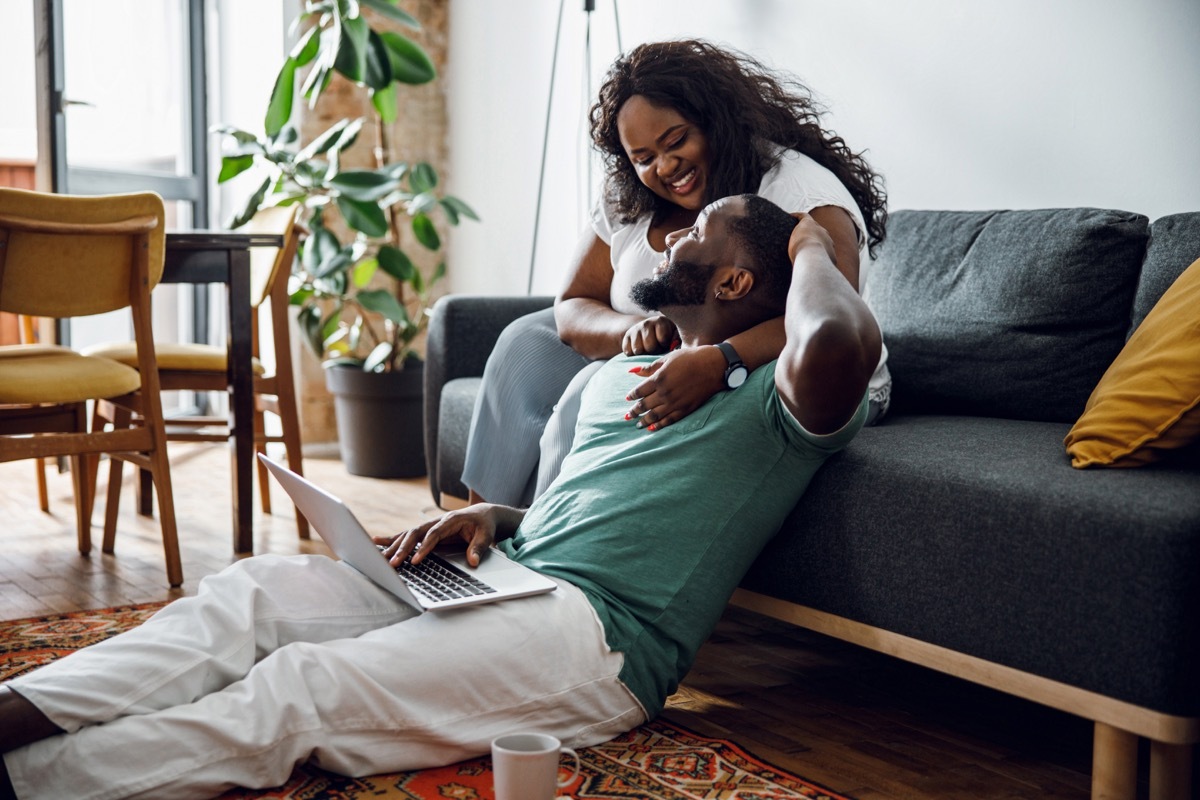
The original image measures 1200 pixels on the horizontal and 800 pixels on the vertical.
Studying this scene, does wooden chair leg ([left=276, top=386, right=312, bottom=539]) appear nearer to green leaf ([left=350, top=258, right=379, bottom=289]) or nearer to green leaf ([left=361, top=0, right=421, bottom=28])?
green leaf ([left=350, top=258, right=379, bottom=289])

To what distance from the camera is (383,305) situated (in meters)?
4.14

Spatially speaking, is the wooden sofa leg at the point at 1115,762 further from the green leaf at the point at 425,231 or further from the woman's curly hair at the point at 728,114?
the green leaf at the point at 425,231

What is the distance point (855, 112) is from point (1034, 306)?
1.04 meters

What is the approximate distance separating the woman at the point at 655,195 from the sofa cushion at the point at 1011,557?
0.34 metres

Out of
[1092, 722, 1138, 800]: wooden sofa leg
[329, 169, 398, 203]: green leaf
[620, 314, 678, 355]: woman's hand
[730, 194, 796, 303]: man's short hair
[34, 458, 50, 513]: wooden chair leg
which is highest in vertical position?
[730, 194, 796, 303]: man's short hair

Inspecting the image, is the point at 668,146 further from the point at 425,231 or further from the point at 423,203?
the point at 425,231

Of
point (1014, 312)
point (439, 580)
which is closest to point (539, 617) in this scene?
point (439, 580)

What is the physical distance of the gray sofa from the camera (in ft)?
4.64

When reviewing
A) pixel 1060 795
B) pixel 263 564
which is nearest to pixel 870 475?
pixel 1060 795

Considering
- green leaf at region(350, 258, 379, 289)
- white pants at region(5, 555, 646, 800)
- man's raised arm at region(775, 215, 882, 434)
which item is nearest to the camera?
white pants at region(5, 555, 646, 800)

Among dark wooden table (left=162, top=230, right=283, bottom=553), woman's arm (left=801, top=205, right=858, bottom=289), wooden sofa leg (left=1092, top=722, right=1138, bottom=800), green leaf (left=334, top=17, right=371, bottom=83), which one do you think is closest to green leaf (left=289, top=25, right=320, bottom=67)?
green leaf (left=334, top=17, right=371, bottom=83)

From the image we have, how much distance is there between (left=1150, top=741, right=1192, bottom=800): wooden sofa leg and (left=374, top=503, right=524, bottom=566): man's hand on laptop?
0.89 meters

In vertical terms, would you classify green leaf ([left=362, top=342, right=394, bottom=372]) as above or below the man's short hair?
below

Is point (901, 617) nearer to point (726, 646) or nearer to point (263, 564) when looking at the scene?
point (726, 646)
